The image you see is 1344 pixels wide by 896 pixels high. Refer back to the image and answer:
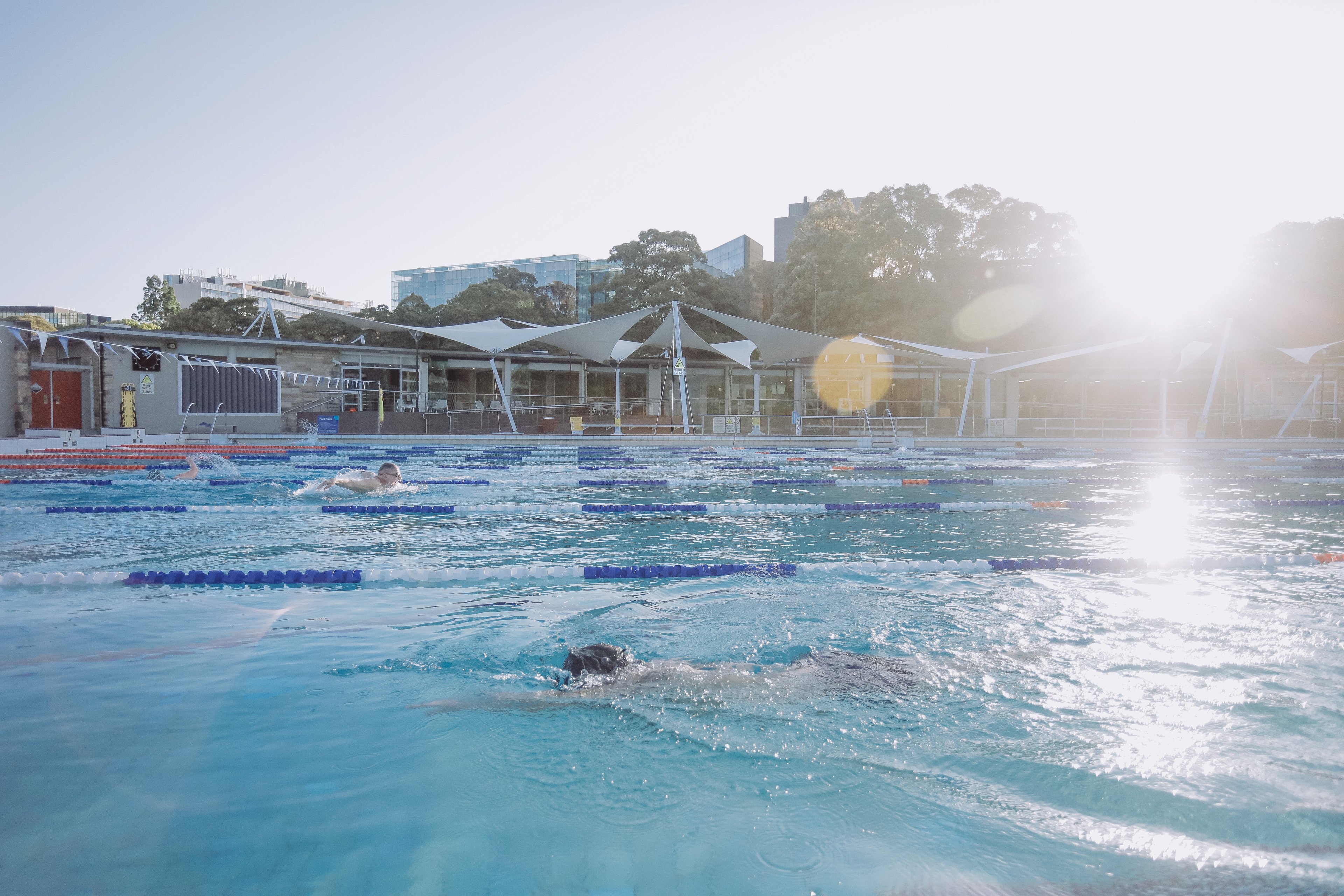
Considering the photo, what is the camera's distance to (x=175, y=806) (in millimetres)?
2422

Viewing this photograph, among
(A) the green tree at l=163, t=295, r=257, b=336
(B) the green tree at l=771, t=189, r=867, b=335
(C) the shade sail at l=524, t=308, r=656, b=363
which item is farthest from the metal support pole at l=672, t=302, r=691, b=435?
(A) the green tree at l=163, t=295, r=257, b=336

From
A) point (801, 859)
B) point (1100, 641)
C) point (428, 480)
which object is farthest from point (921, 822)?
point (428, 480)

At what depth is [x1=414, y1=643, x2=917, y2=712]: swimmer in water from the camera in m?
3.24

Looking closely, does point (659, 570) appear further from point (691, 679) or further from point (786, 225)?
point (786, 225)

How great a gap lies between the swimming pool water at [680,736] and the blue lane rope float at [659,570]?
9 centimetres

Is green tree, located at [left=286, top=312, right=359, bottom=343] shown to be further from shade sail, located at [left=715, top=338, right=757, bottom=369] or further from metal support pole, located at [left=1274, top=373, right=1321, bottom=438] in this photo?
metal support pole, located at [left=1274, top=373, right=1321, bottom=438]

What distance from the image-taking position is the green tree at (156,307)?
38125 mm

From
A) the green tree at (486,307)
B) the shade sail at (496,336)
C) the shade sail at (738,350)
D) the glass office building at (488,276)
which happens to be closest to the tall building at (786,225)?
the glass office building at (488,276)

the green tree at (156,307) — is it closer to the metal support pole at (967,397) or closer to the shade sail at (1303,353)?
the metal support pole at (967,397)

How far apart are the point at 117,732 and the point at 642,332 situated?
88.2 feet

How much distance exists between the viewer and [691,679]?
340cm

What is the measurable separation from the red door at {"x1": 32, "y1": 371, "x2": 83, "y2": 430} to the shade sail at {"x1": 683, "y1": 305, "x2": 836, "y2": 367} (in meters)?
16.3

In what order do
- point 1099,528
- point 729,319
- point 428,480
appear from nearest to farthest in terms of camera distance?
point 1099,528 < point 428,480 < point 729,319

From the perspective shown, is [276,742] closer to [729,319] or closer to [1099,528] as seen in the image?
[1099,528]
